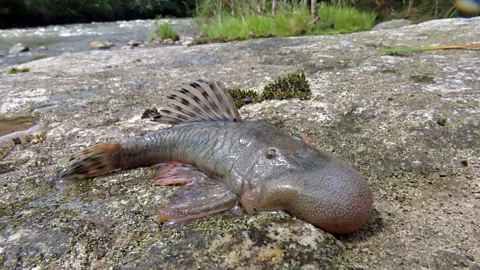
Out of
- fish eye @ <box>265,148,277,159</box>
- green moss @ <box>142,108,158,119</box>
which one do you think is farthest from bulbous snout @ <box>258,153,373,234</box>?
green moss @ <box>142,108,158,119</box>

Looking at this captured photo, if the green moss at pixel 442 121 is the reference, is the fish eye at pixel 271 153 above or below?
above

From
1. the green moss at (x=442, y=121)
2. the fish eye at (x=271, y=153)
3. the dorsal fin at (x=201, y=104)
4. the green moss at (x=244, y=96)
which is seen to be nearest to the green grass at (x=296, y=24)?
the green moss at (x=244, y=96)

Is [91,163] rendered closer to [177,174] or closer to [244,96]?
[177,174]

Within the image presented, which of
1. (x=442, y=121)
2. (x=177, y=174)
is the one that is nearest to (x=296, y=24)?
(x=442, y=121)

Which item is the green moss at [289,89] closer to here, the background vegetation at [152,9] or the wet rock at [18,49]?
the background vegetation at [152,9]

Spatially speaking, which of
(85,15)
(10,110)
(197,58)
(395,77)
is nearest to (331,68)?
(395,77)

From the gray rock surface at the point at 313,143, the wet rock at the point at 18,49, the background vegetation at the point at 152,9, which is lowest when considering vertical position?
the gray rock surface at the point at 313,143

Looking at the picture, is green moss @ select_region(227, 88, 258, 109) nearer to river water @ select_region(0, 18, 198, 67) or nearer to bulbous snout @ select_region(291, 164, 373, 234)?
bulbous snout @ select_region(291, 164, 373, 234)
